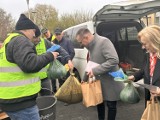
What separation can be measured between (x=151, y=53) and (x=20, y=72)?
1467mm

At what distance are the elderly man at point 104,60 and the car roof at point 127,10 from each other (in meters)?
1.01

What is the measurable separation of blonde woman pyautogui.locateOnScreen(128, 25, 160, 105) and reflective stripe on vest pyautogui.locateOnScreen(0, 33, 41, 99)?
50.5 inches

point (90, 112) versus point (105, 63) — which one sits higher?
point (105, 63)

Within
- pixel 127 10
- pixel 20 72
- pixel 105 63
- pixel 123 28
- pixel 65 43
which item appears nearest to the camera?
pixel 20 72

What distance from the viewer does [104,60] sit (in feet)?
13.8

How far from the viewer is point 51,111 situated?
3771 millimetres

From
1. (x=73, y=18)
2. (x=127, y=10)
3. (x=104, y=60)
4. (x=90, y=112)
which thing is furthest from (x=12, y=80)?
(x=73, y=18)

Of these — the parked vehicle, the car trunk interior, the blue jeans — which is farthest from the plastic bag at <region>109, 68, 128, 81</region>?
the car trunk interior

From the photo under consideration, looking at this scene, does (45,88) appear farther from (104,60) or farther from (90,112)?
(90,112)

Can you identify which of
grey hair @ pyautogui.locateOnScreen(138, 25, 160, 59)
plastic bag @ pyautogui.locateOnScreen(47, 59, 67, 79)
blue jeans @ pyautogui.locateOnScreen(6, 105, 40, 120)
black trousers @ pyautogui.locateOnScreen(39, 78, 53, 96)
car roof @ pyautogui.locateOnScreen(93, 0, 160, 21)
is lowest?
black trousers @ pyautogui.locateOnScreen(39, 78, 53, 96)

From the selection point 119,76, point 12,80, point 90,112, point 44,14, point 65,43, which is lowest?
point 90,112

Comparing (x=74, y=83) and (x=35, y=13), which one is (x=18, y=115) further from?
(x=35, y=13)

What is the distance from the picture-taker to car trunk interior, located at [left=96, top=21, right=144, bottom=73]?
6652mm

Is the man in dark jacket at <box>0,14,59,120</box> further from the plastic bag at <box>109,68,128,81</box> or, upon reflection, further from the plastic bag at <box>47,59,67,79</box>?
the plastic bag at <box>109,68,128,81</box>
